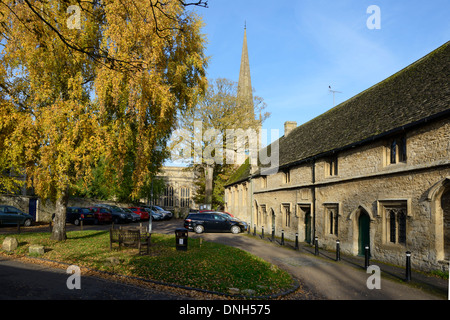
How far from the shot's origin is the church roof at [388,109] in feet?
42.3

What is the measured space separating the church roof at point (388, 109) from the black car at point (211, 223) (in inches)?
241

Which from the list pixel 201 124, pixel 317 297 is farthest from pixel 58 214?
pixel 201 124

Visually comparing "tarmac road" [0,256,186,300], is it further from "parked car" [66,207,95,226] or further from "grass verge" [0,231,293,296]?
"parked car" [66,207,95,226]

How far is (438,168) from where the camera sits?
11.4 metres

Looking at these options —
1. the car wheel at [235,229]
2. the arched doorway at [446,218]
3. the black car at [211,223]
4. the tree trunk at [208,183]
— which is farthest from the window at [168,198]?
the arched doorway at [446,218]

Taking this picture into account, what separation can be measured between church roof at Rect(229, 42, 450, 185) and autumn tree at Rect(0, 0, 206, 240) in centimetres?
933

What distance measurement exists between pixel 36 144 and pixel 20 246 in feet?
15.8

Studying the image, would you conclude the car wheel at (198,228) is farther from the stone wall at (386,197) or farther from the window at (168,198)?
the window at (168,198)

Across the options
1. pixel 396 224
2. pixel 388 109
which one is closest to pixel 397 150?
pixel 388 109

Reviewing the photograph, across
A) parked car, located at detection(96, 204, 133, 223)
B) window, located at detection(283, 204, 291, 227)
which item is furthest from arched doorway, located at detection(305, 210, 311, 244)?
parked car, located at detection(96, 204, 133, 223)

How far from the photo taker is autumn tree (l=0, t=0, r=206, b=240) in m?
12.5

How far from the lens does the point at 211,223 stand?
25.1 m
